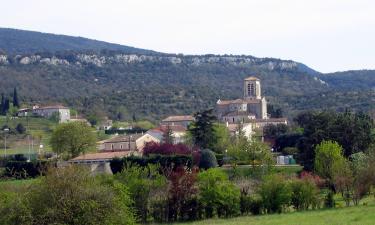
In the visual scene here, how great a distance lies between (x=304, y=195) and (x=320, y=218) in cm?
802

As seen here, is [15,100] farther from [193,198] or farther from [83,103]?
[193,198]

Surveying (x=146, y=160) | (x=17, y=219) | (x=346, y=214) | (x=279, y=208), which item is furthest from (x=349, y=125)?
(x=17, y=219)

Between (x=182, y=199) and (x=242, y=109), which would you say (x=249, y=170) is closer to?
(x=182, y=199)

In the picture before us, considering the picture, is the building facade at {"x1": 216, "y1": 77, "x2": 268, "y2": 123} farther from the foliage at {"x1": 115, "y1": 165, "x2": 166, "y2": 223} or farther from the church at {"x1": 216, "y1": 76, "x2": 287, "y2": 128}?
the foliage at {"x1": 115, "y1": 165, "x2": 166, "y2": 223}

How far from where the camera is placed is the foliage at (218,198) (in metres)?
44.9

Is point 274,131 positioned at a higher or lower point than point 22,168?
higher

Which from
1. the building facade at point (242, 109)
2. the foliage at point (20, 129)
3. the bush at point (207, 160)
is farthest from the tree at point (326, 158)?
the building facade at point (242, 109)

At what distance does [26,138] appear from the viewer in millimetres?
108188

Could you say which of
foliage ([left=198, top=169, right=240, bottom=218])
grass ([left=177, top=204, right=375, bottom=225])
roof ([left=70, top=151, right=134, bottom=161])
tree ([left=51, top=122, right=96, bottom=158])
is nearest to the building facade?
tree ([left=51, top=122, right=96, bottom=158])

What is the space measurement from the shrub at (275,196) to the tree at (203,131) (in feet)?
113

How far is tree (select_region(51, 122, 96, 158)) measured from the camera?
266 feet

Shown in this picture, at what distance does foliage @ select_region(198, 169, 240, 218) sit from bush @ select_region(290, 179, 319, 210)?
3.55 m

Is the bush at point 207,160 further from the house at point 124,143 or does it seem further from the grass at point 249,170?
the house at point 124,143

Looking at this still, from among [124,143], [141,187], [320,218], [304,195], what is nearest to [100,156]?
[124,143]
